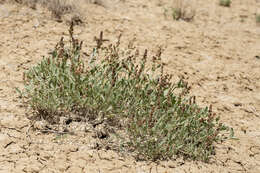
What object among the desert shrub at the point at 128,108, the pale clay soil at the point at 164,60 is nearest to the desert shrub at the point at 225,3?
the pale clay soil at the point at 164,60

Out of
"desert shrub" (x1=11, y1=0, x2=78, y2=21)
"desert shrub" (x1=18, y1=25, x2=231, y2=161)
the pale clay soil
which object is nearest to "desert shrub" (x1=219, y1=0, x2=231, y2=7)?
the pale clay soil

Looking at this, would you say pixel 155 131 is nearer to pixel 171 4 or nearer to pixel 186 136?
pixel 186 136

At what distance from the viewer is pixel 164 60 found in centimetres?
387

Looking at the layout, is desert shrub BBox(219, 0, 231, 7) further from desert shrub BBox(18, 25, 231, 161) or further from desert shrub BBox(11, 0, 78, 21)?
desert shrub BBox(18, 25, 231, 161)

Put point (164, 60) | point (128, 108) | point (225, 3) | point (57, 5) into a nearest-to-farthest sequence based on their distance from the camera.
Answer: point (128, 108)
point (164, 60)
point (57, 5)
point (225, 3)

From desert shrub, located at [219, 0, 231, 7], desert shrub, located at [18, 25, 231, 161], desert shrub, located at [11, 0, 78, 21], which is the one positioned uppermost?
desert shrub, located at [219, 0, 231, 7]

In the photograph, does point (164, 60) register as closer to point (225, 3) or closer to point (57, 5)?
point (57, 5)

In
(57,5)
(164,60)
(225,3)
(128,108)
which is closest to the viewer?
(128,108)

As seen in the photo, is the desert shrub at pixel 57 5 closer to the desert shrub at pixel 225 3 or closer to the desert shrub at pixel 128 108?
the desert shrub at pixel 128 108

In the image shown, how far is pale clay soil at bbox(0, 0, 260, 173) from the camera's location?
89.1 inches

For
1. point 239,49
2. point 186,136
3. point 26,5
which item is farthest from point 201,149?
point 26,5

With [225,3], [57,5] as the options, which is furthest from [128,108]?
[225,3]

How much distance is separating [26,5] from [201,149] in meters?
3.10

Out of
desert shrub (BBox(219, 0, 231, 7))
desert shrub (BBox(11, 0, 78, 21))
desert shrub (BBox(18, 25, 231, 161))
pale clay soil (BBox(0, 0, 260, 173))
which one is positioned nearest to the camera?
pale clay soil (BBox(0, 0, 260, 173))
